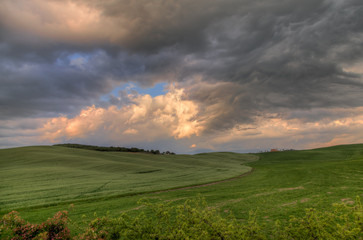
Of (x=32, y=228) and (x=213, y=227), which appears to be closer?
(x=213, y=227)

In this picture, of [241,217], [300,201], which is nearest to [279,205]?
[300,201]

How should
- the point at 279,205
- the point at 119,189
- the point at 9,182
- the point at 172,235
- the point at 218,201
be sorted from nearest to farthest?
the point at 172,235 < the point at 279,205 < the point at 218,201 < the point at 119,189 < the point at 9,182

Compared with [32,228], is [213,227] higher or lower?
higher

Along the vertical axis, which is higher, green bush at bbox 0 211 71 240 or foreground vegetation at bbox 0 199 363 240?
foreground vegetation at bbox 0 199 363 240

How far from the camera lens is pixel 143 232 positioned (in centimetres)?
682

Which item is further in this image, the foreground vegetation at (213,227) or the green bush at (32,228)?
the green bush at (32,228)

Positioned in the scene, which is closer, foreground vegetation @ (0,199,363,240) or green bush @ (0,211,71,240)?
foreground vegetation @ (0,199,363,240)

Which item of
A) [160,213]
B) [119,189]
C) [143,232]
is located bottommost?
[119,189]

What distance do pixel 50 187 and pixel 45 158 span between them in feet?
105

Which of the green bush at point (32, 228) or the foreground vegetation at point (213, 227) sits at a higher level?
the foreground vegetation at point (213, 227)

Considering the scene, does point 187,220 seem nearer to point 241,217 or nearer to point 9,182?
point 241,217

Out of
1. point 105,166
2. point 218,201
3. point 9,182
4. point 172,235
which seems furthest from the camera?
point 105,166

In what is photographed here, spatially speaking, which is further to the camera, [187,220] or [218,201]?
[218,201]

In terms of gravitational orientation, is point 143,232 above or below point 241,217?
above
